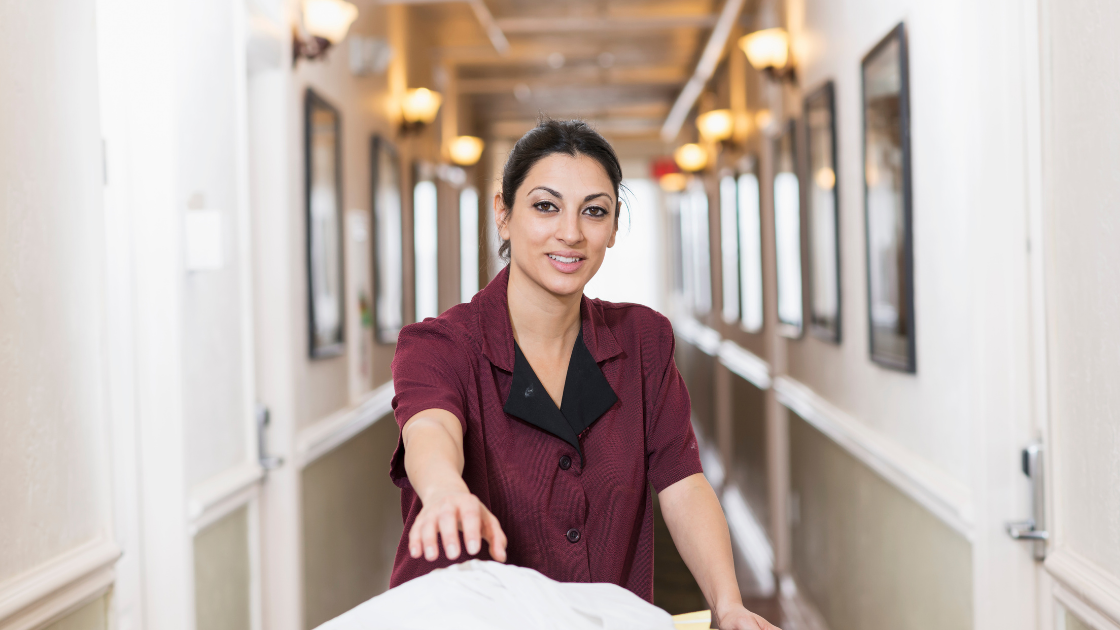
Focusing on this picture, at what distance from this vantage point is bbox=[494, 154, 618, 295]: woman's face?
145 cm

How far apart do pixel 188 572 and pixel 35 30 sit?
1.33 m

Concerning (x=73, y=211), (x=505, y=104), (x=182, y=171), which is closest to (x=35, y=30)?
(x=73, y=211)

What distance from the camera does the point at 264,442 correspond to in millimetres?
3098

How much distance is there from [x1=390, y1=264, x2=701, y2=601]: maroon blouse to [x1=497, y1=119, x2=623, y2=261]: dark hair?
21cm

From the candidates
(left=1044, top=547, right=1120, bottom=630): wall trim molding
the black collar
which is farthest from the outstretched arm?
(left=1044, top=547, right=1120, bottom=630): wall trim molding

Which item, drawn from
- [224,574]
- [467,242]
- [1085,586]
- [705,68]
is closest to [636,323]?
[1085,586]

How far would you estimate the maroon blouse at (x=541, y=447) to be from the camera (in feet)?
4.66

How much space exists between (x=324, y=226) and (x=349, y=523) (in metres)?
1.38

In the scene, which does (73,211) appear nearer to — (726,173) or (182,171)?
(182,171)

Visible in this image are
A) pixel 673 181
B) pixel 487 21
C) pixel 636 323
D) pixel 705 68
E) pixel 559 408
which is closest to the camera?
pixel 559 408

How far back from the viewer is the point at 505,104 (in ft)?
35.2

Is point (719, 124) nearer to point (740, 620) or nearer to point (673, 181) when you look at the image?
point (673, 181)

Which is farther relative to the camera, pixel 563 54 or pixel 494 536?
pixel 563 54

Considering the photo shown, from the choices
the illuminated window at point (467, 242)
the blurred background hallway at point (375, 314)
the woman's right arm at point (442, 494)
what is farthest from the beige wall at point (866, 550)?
the illuminated window at point (467, 242)
